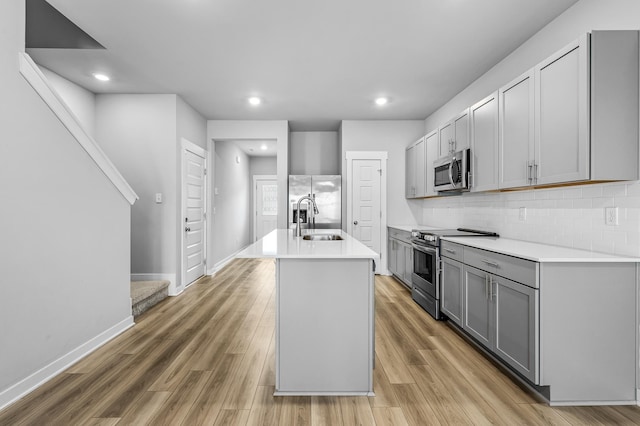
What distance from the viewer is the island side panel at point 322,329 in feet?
6.81

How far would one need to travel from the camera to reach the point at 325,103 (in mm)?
4770

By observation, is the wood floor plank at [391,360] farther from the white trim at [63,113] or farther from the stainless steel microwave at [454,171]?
the white trim at [63,113]

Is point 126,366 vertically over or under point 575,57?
under

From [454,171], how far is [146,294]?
145 inches

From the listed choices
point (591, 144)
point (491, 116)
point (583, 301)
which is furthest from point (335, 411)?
point (491, 116)

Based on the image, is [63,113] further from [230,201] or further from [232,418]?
[230,201]

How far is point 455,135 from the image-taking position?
377 centimetres

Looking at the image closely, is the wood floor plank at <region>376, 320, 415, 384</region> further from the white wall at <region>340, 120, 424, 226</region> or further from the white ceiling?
the white wall at <region>340, 120, 424, 226</region>

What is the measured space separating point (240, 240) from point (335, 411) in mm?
6459

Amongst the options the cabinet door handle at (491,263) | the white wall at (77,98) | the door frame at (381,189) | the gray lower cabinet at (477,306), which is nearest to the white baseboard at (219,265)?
the door frame at (381,189)

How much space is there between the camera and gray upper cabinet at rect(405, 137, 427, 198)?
15.8 ft

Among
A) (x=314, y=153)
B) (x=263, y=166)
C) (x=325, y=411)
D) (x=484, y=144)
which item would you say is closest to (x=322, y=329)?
(x=325, y=411)

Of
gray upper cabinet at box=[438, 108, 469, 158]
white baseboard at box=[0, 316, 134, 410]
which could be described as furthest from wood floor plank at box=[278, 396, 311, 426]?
gray upper cabinet at box=[438, 108, 469, 158]

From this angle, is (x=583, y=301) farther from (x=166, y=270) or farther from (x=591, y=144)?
(x=166, y=270)
